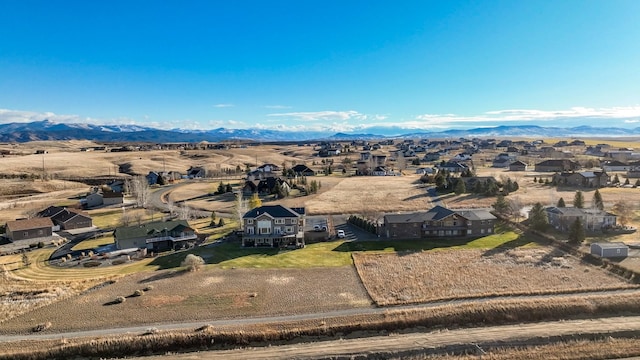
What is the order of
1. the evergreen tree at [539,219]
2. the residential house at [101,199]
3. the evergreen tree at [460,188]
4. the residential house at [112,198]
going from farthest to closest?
the evergreen tree at [460,188]
the residential house at [112,198]
the residential house at [101,199]
the evergreen tree at [539,219]

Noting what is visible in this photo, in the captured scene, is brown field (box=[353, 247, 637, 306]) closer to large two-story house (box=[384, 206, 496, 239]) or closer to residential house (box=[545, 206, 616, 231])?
large two-story house (box=[384, 206, 496, 239])

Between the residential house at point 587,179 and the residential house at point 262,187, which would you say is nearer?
the residential house at point 587,179

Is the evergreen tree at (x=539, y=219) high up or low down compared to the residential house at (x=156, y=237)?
up

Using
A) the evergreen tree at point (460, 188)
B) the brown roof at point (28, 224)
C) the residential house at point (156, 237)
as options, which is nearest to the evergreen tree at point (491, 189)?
the evergreen tree at point (460, 188)

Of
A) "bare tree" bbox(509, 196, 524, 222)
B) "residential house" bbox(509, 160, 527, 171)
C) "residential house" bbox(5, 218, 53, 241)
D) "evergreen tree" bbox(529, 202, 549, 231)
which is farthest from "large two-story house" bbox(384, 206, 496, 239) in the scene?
"residential house" bbox(509, 160, 527, 171)

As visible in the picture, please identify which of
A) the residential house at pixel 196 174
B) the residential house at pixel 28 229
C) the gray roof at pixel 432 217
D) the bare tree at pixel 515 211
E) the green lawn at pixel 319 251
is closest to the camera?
the green lawn at pixel 319 251

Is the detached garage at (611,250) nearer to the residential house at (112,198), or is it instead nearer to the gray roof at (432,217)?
the gray roof at (432,217)

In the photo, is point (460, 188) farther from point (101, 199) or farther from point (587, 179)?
point (101, 199)
